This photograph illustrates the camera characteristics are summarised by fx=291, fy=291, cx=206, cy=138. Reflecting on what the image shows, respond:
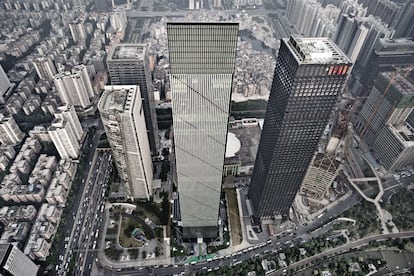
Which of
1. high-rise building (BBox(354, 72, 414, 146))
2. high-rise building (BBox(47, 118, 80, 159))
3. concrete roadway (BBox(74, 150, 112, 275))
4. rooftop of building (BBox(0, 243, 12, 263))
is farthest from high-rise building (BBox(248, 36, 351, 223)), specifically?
high-rise building (BBox(47, 118, 80, 159))

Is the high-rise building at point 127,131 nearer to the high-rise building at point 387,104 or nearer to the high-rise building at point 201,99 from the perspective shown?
the high-rise building at point 201,99

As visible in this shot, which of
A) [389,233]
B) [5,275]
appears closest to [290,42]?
[389,233]

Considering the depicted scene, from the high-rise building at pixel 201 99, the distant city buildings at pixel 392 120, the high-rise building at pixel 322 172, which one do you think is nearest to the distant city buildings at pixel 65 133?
the high-rise building at pixel 201 99

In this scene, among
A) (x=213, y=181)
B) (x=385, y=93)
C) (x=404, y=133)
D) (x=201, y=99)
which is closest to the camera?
(x=201, y=99)

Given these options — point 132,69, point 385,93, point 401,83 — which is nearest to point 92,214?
point 132,69

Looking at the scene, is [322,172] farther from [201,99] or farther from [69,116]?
[69,116]
